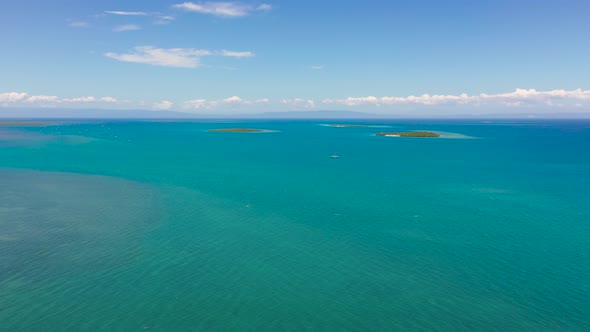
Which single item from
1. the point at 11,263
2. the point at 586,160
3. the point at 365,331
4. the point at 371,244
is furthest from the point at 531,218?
the point at 586,160

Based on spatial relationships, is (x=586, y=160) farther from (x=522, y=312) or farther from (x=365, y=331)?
(x=365, y=331)

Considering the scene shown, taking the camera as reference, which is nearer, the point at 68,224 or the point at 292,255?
the point at 292,255

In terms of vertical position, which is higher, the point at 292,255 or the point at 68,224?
the point at 68,224

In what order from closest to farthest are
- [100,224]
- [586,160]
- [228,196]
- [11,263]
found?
[11,263], [100,224], [228,196], [586,160]

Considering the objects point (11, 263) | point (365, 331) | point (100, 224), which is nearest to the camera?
point (365, 331)

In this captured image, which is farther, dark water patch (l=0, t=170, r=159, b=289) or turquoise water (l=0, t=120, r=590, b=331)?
dark water patch (l=0, t=170, r=159, b=289)

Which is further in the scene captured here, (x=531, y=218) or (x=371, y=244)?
(x=531, y=218)

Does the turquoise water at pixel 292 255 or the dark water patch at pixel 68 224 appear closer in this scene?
the turquoise water at pixel 292 255
